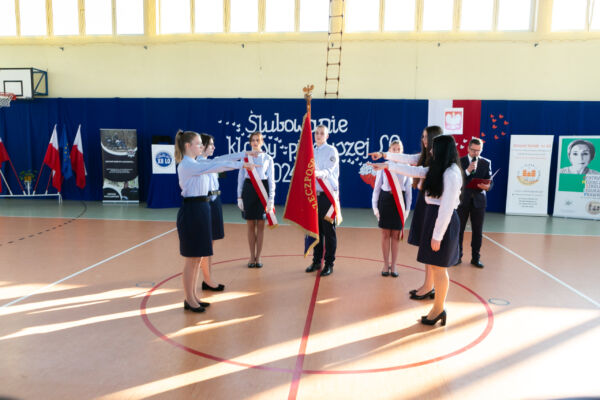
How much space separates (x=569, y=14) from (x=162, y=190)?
10.1 metres

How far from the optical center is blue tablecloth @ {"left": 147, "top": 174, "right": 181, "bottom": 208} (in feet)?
31.0

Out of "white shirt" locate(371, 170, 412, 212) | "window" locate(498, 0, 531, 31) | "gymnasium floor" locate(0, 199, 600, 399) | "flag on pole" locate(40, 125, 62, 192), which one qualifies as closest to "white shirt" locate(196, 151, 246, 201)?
"gymnasium floor" locate(0, 199, 600, 399)

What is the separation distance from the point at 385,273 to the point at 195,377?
2.64 metres

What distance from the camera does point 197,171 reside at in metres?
3.11

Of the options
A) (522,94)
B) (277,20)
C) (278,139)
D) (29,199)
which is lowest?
(29,199)

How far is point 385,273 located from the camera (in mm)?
4574

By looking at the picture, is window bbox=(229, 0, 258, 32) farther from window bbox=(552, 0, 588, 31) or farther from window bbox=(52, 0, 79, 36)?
window bbox=(552, 0, 588, 31)

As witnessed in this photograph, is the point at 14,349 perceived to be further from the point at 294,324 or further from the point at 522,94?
the point at 522,94

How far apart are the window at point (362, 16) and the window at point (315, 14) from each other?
0.53 meters


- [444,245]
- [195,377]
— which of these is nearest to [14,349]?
[195,377]

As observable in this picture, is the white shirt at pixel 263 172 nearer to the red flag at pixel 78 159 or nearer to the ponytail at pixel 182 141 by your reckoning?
the ponytail at pixel 182 141

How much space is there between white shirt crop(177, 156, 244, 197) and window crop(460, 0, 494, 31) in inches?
341

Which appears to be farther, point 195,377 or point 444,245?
point 444,245

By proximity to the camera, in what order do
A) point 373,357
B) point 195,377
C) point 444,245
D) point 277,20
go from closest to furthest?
1. point 195,377
2. point 373,357
3. point 444,245
4. point 277,20
